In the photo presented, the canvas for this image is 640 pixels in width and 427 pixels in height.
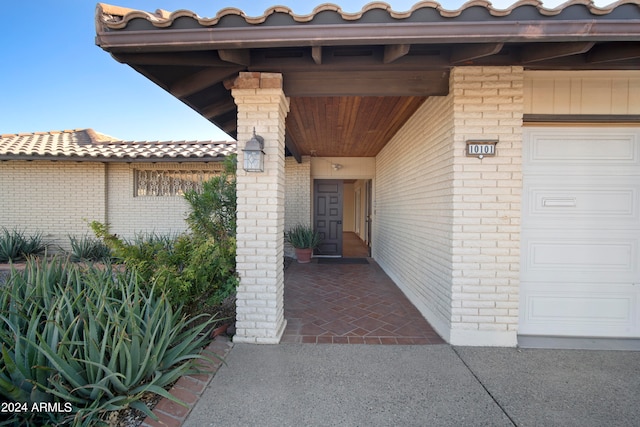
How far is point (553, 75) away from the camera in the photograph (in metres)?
2.79

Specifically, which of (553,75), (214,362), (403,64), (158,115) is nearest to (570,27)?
(553,75)

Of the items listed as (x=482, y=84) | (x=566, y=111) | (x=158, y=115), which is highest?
(x=158, y=115)

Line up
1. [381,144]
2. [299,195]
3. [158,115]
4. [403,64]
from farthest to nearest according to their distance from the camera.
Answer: [158,115] < [299,195] < [381,144] < [403,64]

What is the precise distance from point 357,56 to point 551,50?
1.70 metres

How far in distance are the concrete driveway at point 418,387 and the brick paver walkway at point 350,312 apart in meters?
0.21

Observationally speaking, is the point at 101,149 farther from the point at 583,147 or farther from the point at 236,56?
the point at 583,147

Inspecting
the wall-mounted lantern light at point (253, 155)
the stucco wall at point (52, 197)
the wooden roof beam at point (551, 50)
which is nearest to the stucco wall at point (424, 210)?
the wooden roof beam at point (551, 50)

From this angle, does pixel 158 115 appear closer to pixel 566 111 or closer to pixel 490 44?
pixel 490 44

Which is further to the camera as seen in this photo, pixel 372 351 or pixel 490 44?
pixel 372 351

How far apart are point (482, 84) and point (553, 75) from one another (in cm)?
82

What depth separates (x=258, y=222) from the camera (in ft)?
9.13

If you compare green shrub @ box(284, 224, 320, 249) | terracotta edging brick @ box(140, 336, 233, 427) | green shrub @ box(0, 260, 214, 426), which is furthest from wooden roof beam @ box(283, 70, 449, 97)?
green shrub @ box(284, 224, 320, 249)

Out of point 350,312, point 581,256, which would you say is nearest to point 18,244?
point 350,312

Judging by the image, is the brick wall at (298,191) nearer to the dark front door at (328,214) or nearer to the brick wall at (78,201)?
the dark front door at (328,214)
